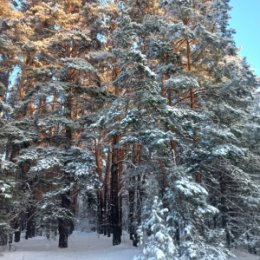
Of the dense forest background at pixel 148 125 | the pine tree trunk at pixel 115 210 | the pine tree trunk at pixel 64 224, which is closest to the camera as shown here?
the dense forest background at pixel 148 125

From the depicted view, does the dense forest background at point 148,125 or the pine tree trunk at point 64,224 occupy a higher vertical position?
the dense forest background at point 148,125

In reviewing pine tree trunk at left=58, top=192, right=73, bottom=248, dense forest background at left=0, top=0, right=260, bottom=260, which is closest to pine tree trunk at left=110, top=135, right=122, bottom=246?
dense forest background at left=0, top=0, right=260, bottom=260

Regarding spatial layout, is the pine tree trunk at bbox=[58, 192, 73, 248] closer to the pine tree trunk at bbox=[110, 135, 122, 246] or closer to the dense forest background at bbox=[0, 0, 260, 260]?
the dense forest background at bbox=[0, 0, 260, 260]

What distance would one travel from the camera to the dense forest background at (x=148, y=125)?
10617 mm

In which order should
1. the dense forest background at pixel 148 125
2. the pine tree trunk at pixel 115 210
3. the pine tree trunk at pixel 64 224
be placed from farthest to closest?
the pine tree trunk at pixel 115 210
the pine tree trunk at pixel 64 224
the dense forest background at pixel 148 125

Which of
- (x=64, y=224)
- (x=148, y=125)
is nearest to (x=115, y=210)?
(x=64, y=224)

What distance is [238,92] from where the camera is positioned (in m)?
13.8

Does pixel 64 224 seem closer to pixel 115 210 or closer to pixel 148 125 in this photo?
pixel 115 210

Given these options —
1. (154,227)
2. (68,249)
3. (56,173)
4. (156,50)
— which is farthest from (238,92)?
(68,249)

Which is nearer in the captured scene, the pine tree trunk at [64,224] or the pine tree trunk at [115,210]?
the pine tree trunk at [64,224]

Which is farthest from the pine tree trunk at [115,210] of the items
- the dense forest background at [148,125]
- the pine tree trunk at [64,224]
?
the pine tree trunk at [64,224]

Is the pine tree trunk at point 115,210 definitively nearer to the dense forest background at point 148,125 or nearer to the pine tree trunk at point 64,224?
the dense forest background at point 148,125

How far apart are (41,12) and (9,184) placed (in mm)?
8997

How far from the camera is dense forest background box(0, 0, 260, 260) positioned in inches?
418
